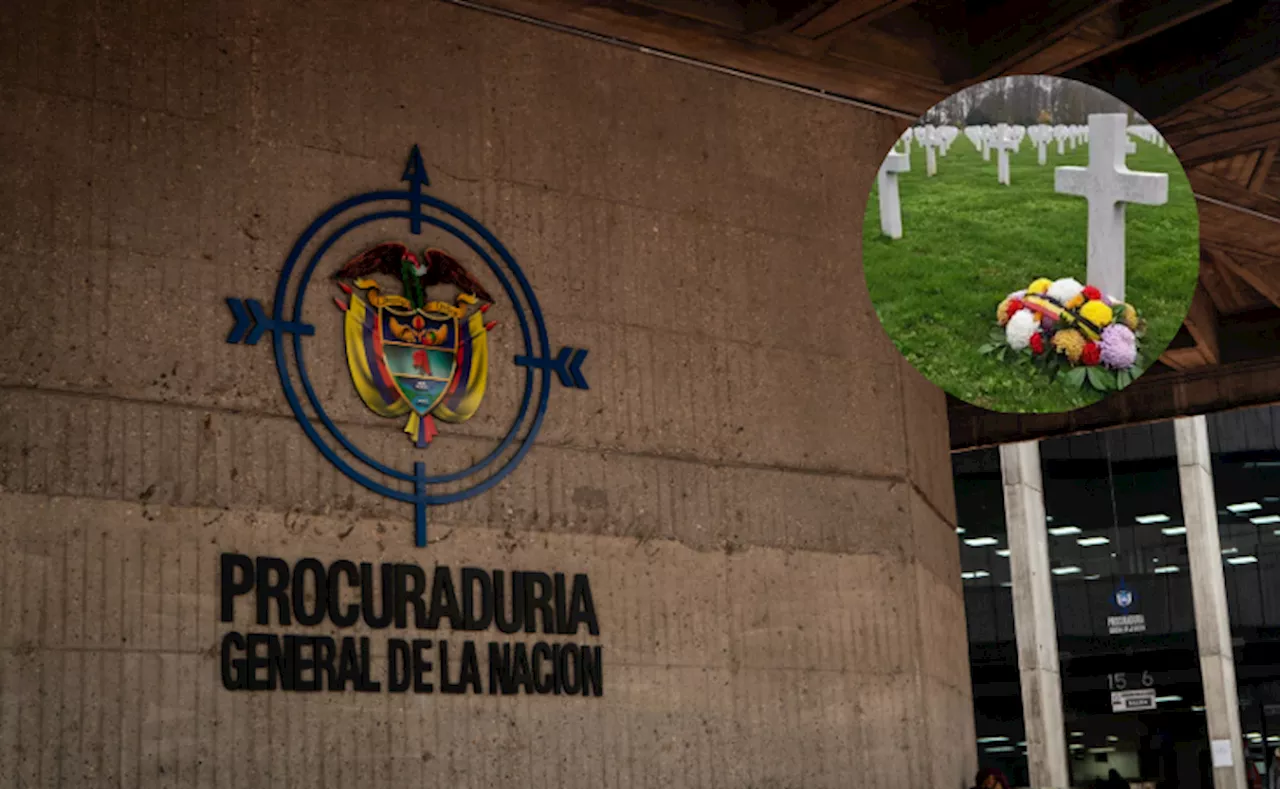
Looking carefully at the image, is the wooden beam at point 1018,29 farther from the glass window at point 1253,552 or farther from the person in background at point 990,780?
the glass window at point 1253,552

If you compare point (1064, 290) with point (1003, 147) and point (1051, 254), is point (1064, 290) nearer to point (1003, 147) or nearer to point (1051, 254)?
point (1051, 254)

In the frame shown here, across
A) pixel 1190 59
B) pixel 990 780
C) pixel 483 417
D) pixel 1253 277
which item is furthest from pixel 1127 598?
pixel 483 417

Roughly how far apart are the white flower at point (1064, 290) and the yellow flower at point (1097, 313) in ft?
0.25

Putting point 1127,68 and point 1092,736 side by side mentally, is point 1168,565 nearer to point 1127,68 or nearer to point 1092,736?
point 1092,736

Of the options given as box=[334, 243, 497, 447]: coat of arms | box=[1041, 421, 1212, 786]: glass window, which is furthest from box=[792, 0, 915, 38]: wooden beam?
→ box=[1041, 421, 1212, 786]: glass window

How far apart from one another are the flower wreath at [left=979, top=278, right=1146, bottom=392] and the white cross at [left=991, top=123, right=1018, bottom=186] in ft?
1.79

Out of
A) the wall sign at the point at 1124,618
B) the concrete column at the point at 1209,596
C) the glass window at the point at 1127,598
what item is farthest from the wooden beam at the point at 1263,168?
the wall sign at the point at 1124,618

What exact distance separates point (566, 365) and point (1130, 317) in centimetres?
335

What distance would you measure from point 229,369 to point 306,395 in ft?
1.36

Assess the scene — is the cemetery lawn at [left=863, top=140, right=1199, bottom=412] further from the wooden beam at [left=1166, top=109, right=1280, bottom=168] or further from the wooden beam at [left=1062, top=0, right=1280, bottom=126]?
the wooden beam at [left=1166, top=109, right=1280, bottom=168]

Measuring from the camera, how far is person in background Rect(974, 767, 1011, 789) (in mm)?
10591

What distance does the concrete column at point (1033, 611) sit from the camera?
31.0 m

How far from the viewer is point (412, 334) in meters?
8.81

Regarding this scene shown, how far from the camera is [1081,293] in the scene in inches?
280
